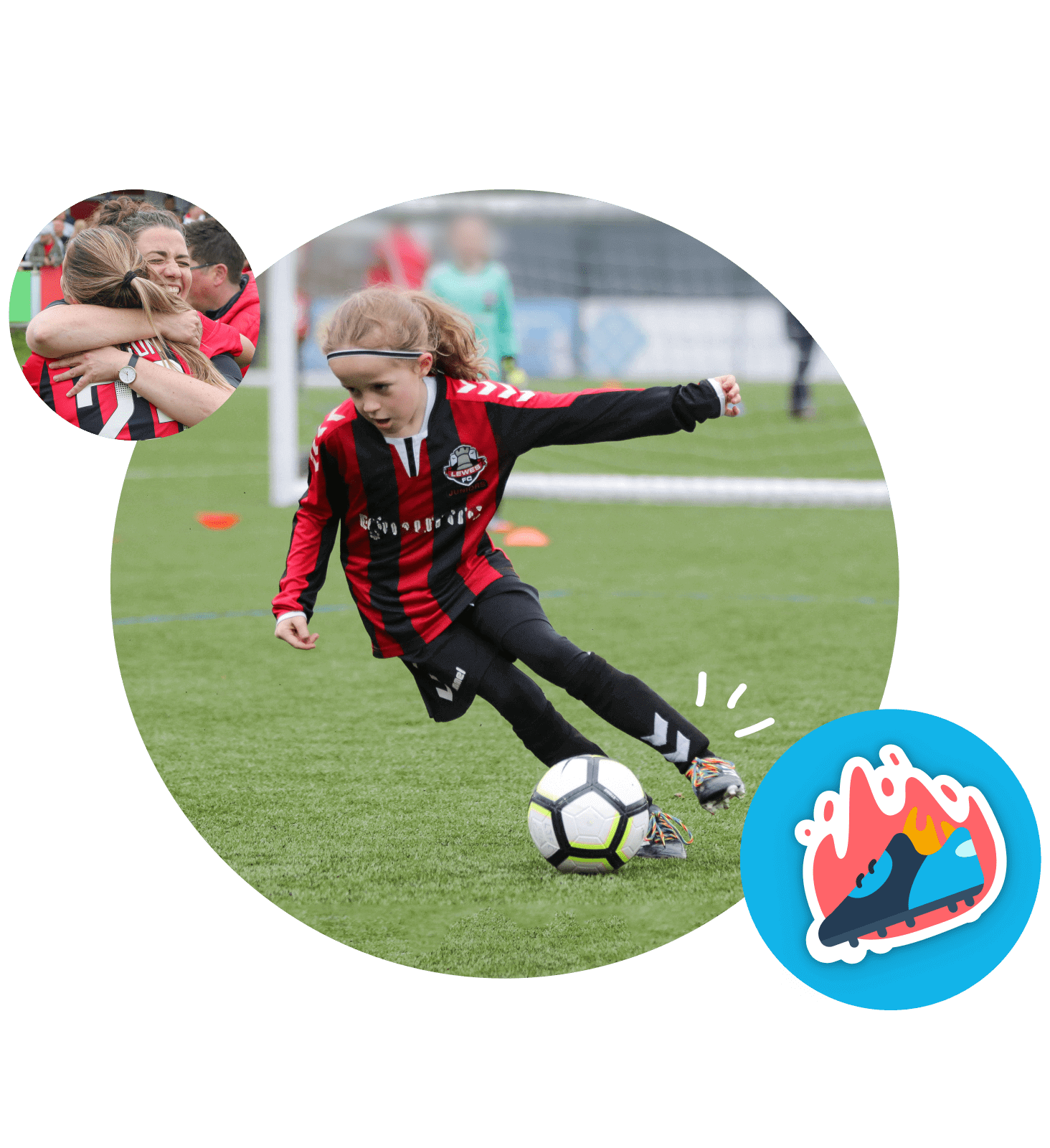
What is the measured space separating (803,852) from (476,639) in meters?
1.25

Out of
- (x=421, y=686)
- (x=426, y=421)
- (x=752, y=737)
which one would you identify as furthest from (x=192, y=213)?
(x=752, y=737)

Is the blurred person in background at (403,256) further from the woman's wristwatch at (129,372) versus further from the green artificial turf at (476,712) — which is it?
the woman's wristwatch at (129,372)

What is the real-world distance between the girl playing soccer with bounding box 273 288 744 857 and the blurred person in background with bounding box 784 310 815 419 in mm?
5188

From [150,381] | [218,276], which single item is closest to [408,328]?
[218,276]

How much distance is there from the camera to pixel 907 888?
2936mm

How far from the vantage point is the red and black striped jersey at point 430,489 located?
11.6 feet

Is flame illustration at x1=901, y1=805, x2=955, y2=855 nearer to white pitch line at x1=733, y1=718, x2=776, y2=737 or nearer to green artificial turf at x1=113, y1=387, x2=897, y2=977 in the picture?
green artificial turf at x1=113, y1=387, x2=897, y2=977

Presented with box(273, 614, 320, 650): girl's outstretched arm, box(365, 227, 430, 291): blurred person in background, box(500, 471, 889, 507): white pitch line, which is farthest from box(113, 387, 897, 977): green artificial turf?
box(365, 227, 430, 291): blurred person in background

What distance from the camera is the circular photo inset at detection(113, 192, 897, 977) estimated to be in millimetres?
3459

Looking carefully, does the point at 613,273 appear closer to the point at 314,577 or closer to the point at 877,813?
the point at 314,577

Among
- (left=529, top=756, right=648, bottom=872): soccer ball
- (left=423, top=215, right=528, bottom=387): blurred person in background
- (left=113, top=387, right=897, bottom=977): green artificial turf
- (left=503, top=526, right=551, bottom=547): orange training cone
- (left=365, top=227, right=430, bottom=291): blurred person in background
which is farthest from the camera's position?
(left=365, top=227, right=430, bottom=291): blurred person in background

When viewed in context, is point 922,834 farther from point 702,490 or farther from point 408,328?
point 702,490

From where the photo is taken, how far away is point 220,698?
5184 millimetres

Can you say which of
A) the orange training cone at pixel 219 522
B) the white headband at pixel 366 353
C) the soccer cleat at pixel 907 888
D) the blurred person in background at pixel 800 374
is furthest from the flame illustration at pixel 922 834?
the blurred person in background at pixel 800 374
